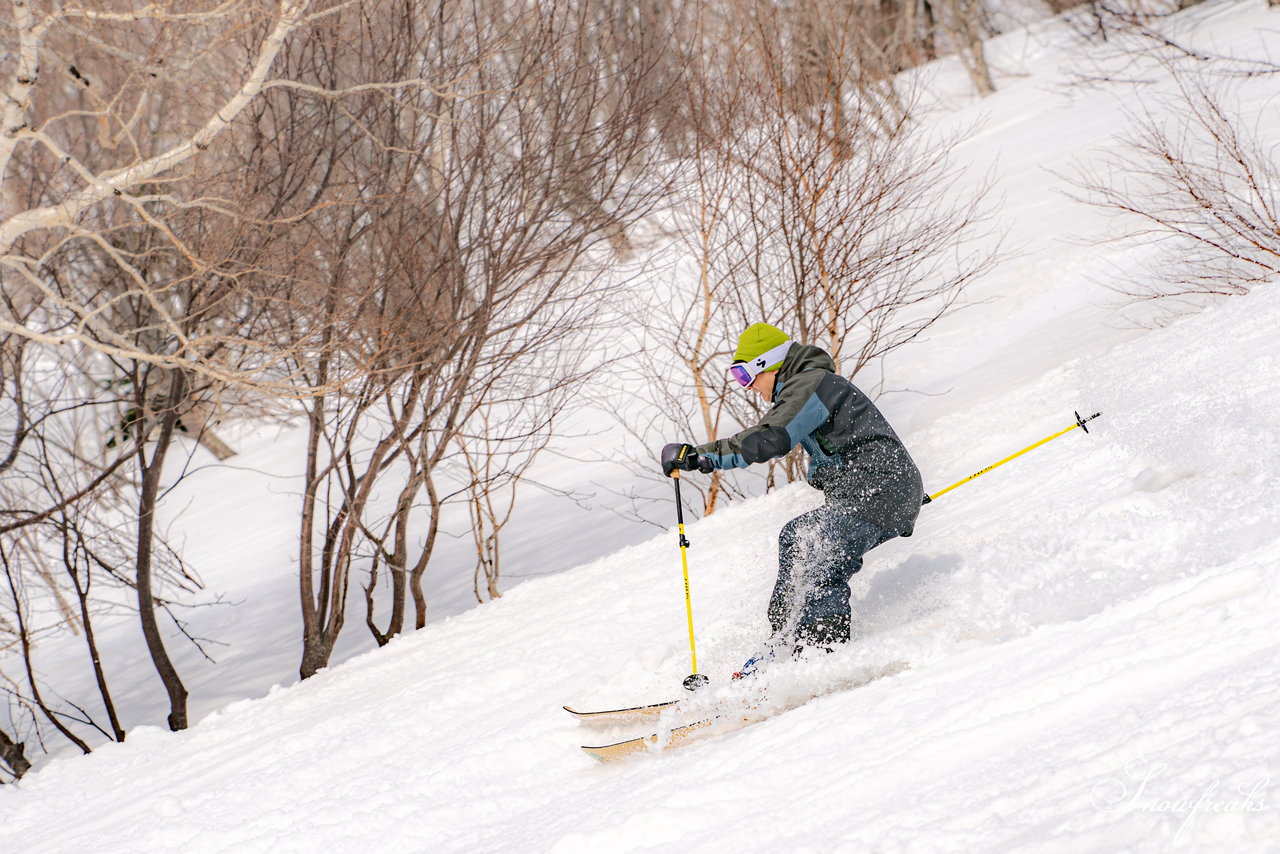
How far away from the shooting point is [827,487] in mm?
4453

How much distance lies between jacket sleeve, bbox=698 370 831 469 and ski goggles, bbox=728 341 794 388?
14cm

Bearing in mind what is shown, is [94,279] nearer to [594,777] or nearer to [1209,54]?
[594,777]

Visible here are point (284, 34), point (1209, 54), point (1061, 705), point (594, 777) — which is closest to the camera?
point (1061, 705)

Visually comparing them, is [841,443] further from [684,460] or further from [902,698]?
[902,698]

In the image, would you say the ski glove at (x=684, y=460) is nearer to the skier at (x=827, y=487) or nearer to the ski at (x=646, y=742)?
the skier at (x=827, y=487)

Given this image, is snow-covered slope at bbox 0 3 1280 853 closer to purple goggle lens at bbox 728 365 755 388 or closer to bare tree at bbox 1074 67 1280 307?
purple goggle lens at bbox 728 365 755 388

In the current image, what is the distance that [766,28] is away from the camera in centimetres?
837

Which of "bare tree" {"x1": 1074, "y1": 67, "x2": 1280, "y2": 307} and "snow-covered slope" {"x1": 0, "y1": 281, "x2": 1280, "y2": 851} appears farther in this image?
"bare tree" {"x1": 1074, "y1": 67, "x2": 1280, "y2": 307}

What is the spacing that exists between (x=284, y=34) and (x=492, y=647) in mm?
4427

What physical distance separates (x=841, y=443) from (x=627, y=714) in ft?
5.08

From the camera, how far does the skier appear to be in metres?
4.29

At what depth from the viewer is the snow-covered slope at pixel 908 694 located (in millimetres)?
2877

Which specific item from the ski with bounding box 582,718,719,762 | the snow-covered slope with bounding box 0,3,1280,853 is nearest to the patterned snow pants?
the snow-covered slope with bounding box 0,3,1280,853

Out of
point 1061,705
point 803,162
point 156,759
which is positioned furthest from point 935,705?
point 803,162
